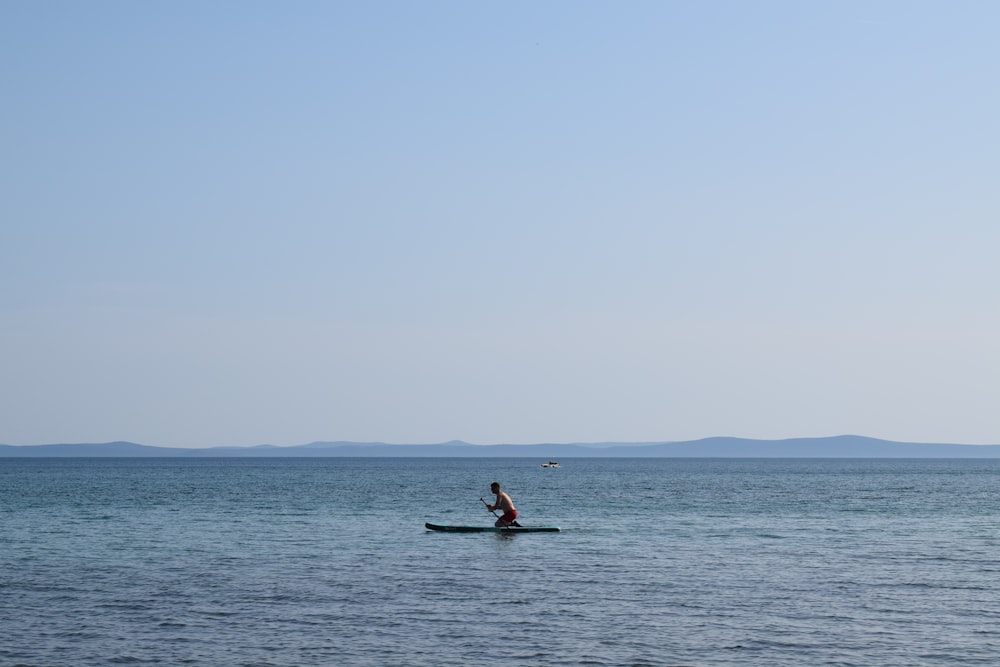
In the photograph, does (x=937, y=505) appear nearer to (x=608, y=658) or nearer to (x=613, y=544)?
(x=613, y=544)

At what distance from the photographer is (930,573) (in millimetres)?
33906

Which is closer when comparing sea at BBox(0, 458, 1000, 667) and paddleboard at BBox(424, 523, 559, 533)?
sea at BBox(0, 458, 1000, 667)

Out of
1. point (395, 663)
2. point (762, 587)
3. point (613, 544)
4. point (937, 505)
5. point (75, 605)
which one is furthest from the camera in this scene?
point (937, 505)

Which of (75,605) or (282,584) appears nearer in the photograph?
(75,605)

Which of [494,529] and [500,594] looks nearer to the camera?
[500,594]

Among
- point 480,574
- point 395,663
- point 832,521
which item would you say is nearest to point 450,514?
point 832,521

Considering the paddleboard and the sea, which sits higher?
the paddleboard

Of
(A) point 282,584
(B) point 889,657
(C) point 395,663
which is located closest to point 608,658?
(C) point 395,663

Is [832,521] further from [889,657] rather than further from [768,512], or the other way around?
[889,657]

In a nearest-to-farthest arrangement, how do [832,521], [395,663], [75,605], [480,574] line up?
[395,663]
[75,605]
[480,574]
[832,521]

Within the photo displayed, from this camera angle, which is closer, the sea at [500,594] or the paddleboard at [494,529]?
the sea at [500,594]

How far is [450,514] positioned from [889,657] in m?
46.2

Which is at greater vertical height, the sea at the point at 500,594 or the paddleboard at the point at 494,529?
the paddleboard at the point at 494,529

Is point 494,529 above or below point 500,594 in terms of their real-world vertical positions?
above
